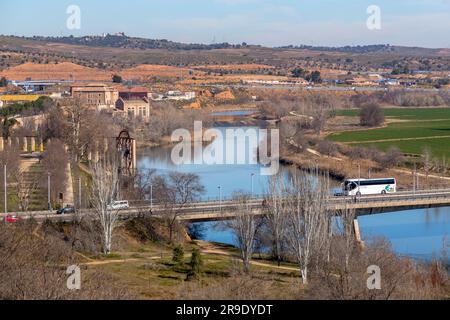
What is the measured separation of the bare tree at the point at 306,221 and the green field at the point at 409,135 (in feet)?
76.9

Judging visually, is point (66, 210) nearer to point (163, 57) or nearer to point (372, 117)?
point (372, 117)

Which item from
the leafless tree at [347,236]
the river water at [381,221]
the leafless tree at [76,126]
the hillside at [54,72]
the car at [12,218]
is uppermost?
the hillside at [54,72]

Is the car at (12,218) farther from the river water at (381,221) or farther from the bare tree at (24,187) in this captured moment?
the river water at (381,221)

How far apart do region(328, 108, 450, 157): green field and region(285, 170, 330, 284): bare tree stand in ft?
76.9

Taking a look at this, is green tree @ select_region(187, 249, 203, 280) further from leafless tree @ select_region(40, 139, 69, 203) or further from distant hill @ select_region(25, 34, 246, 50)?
distant hill @ select_region(25, 34, 246, 50)

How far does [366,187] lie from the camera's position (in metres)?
29.2

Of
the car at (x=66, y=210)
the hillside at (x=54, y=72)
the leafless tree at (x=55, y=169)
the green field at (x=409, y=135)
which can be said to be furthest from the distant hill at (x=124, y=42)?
the car at (x=66, y=210)

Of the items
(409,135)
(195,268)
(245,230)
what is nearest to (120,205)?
(245,230)

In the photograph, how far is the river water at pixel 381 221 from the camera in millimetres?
22719

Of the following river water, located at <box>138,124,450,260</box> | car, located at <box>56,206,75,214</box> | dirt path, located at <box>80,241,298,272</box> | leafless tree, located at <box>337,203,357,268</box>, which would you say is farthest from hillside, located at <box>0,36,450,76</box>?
leafless tree, located at <box>337,203,357,268</box>

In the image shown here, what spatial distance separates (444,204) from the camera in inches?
1062

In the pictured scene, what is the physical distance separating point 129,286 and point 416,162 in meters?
26.0

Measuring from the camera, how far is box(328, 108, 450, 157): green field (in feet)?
147
